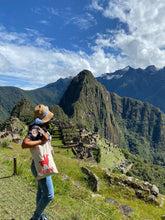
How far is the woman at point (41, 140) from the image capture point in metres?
2.73

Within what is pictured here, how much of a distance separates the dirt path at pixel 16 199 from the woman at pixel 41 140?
897 millimetres

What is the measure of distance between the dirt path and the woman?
90 centimetres

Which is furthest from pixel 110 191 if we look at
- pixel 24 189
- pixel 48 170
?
pixel 48 170

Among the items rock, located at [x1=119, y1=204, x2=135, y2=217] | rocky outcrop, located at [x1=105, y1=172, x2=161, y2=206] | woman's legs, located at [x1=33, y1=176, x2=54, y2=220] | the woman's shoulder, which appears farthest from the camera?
rocky outcrop, located at [x1=105, y1=172, x2=161, y2=206]

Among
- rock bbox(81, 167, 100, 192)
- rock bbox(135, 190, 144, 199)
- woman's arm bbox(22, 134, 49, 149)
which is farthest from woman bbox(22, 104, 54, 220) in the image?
rock bbox(135, 190, 144, 199)

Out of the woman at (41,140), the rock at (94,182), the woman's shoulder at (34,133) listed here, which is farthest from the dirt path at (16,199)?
the rock at (94,182)

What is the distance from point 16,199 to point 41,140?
3.01 meters

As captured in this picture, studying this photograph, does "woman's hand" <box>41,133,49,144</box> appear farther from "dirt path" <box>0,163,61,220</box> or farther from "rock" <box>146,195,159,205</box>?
"rock" <box>146,195,159,205</box>

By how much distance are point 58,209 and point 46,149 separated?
254cm

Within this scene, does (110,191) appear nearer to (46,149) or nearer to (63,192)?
(63,192)

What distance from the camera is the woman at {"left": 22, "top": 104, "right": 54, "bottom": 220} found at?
8.95 ft

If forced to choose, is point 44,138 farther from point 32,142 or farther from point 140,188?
point 140,188

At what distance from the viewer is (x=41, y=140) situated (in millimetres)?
2773

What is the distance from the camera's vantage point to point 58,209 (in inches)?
165
